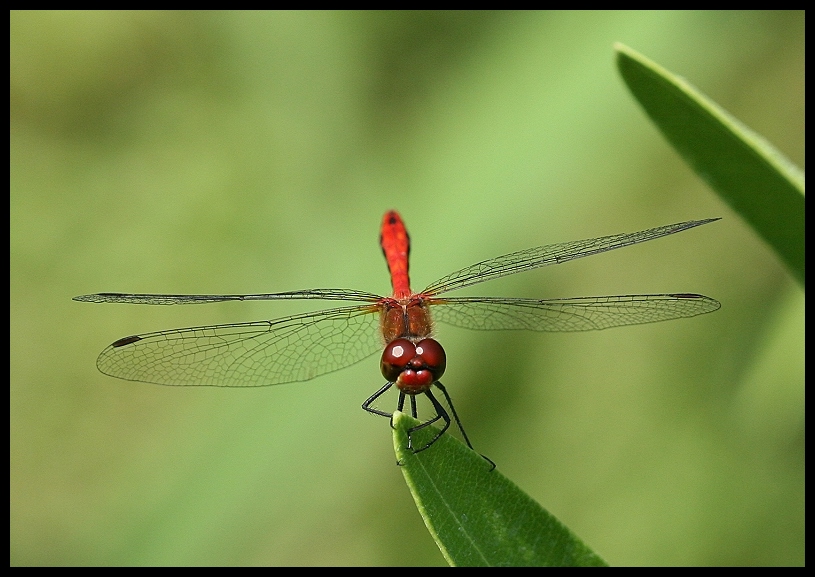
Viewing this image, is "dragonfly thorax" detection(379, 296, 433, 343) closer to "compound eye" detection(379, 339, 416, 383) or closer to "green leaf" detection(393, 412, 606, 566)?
"compound eye" detection(379, 339, 416, 383)

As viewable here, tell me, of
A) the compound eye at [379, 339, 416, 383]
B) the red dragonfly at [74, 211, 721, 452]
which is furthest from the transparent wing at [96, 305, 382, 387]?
the compound eye at [379, 339, 416, 383]

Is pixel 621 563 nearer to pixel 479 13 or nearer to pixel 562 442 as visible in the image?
pixel 562 442

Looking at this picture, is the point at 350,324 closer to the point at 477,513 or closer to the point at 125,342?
the point at 125,342

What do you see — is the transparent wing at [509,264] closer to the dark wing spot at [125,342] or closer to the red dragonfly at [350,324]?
the red dragonfly at [350,324]


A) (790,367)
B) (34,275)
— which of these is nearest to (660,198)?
(790,367)

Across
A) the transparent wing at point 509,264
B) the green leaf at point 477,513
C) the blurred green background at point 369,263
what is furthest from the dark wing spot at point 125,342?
the green leaf at point 477,513

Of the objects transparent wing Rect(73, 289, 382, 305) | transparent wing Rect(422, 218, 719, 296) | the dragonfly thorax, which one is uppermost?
transparent wing Rect(422, 218, 719, 296)
